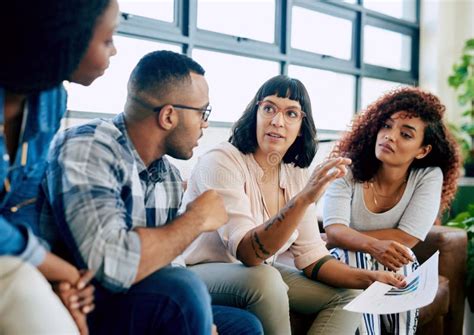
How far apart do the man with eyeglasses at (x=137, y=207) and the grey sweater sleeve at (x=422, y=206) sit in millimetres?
1077

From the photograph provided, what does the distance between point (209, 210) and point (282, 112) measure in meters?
0.71

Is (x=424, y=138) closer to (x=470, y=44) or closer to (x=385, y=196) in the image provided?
(x=385, y=196)

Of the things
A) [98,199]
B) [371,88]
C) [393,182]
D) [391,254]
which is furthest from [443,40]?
[98,199]

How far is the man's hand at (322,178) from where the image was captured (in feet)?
5.19

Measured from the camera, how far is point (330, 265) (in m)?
1.87

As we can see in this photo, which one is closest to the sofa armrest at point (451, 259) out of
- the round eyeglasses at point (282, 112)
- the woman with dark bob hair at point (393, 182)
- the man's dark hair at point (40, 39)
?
the woman with dark bob hair at point (393, 182)

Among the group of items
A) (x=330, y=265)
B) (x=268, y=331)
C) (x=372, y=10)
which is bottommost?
(x=268, y=331)

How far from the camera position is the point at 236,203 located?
1.72 metres

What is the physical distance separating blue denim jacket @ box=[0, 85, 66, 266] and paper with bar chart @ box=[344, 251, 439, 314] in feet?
3.04

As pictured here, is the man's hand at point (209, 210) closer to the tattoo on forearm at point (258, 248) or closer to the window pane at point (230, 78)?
the tattoo on forearm at point (258, 248)

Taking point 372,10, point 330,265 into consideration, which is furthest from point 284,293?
point 372,10

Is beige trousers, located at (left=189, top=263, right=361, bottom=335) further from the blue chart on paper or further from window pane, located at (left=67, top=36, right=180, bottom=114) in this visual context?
window pane, located at (left=67, top=36, right=180, bottom=114)

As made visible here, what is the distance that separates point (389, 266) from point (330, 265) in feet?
0.91

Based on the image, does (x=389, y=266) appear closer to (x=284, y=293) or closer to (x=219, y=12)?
(x=284, y=293)
